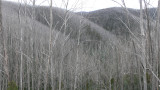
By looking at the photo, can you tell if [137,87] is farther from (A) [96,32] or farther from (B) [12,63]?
(A) [96,32]

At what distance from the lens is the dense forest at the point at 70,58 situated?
4.86 meters

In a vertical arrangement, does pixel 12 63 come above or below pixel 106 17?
below

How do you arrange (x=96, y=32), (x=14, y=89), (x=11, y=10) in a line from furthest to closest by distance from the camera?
(x=96, y=32) → (x=11, y=10) → (x=14, y=89)

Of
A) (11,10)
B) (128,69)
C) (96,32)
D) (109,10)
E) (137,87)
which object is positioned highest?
(109,10)

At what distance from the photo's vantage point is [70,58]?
468 inches

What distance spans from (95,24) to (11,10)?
1597cm

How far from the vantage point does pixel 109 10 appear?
32.8 meters

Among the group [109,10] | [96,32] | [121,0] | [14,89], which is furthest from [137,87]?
[109,10]

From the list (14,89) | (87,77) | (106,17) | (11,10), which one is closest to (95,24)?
(106,17)

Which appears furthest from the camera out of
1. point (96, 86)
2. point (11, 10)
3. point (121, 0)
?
point (11, 10)

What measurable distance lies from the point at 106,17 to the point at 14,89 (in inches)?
1051

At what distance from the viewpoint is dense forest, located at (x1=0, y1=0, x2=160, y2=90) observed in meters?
4.86

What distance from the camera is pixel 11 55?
13.2m

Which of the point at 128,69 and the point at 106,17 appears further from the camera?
the point at 106,17
